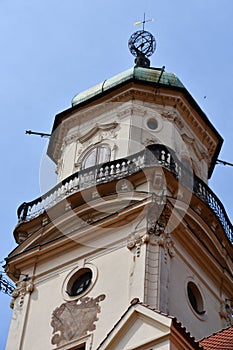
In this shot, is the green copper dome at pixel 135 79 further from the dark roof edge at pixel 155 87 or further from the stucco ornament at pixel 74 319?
the stucco ornament at pixel 74 319

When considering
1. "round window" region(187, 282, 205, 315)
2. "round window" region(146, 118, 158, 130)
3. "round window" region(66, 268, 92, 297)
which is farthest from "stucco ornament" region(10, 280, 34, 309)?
"round window" region(146, 118, 158, 130)

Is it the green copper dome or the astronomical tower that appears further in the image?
the green copper dome

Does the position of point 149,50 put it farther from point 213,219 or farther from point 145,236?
point 145,236

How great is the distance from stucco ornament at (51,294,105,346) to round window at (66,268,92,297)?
12.5 inches

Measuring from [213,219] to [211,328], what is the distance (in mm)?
2921

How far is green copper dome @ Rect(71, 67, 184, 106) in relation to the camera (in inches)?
933

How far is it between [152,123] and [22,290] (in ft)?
18.7

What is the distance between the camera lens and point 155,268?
59.4ft

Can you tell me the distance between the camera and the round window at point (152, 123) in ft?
74.1

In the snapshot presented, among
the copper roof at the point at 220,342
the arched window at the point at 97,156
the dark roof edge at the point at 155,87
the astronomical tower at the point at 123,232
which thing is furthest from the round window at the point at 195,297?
the dark roof edge at the point at 155,87

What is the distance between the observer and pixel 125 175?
20.3 metres

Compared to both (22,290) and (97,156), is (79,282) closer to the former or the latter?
(22,290)

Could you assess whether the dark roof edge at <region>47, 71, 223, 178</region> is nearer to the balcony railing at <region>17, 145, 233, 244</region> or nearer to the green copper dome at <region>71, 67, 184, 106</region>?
the green copper dome at <region>71, 67, 184, 106</region>

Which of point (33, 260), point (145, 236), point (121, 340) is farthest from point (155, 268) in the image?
point (121, 340)
